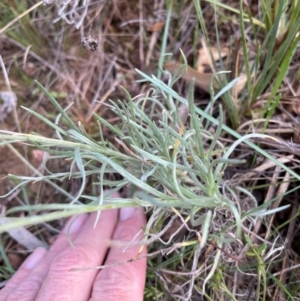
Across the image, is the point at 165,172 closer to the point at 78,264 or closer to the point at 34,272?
the point at 78,264

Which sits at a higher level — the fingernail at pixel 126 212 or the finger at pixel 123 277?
the fingernail at pixel 126 212

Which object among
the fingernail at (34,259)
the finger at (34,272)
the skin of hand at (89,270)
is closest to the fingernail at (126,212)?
the skin of hand at (89,270)

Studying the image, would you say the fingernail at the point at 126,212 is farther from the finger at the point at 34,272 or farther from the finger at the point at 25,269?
the finger at the point at 25,269

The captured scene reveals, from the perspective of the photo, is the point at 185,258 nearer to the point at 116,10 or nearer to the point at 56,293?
the point at 56,293

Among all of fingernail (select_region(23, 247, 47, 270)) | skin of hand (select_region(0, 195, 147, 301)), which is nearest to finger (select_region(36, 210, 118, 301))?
skin of hand (select_region(0, 195, 147, 301))

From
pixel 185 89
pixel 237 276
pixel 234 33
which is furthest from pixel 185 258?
pixel 234 33
